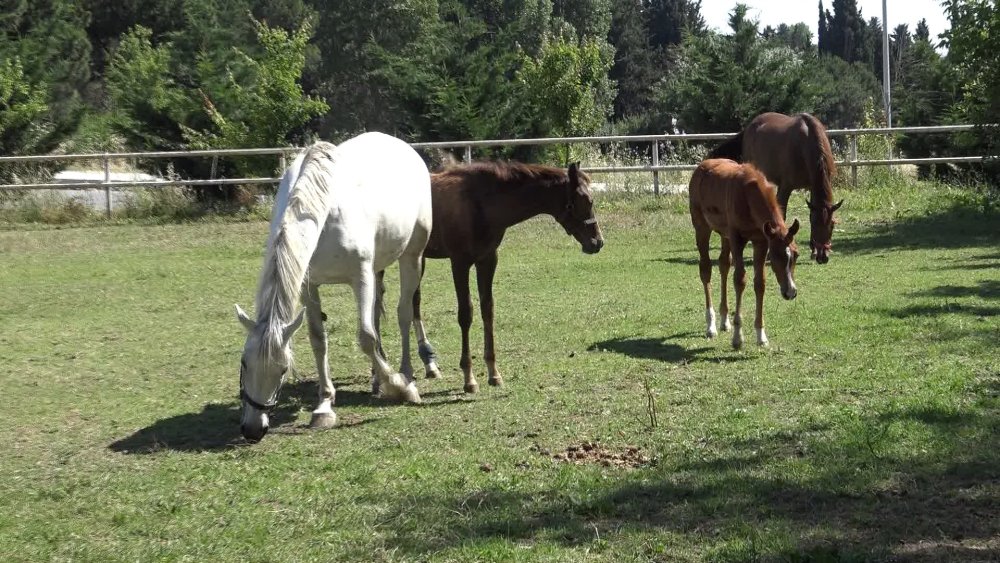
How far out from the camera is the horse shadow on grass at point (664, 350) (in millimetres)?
9367

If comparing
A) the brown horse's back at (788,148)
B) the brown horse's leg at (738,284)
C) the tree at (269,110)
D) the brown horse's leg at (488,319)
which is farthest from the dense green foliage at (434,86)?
the brown horse's leg at (488,319)

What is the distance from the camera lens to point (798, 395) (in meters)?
7.64

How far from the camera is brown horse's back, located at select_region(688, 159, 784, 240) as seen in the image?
382 inches

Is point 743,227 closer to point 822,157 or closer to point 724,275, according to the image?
point 724,275

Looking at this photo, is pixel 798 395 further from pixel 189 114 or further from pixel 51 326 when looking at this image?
pixel 189 114

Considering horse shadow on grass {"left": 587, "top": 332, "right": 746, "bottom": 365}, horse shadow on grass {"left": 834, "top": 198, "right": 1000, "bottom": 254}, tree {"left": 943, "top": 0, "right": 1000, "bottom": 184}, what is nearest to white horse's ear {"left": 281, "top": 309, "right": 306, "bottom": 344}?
horse shadow on grass {"left": 587, "top": 332, "right": 746, "bottom": 365}

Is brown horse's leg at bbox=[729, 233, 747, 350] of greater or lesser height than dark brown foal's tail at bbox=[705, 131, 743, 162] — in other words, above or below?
below

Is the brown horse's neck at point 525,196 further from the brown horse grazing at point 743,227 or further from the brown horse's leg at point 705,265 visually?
the brown horse's leg at point 705,265

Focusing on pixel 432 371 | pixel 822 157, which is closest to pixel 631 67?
pixel 822 157

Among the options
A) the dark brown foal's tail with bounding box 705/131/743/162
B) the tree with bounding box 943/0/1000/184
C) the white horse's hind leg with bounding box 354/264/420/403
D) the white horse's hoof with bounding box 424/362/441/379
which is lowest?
the white horse's hoof with bounding box 424/362/441/379

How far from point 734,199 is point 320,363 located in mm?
4085

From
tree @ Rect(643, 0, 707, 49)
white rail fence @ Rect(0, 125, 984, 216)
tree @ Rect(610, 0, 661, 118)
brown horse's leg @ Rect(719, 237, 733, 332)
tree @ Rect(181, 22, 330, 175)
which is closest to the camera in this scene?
brown horse's leg @ Rect(719, 237, 733, 332)

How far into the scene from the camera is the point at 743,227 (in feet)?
32.6

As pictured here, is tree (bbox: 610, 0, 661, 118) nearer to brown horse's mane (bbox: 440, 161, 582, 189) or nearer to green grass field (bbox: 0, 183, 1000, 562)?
green grass field (bbox: 0, 183, 1000, 562)
